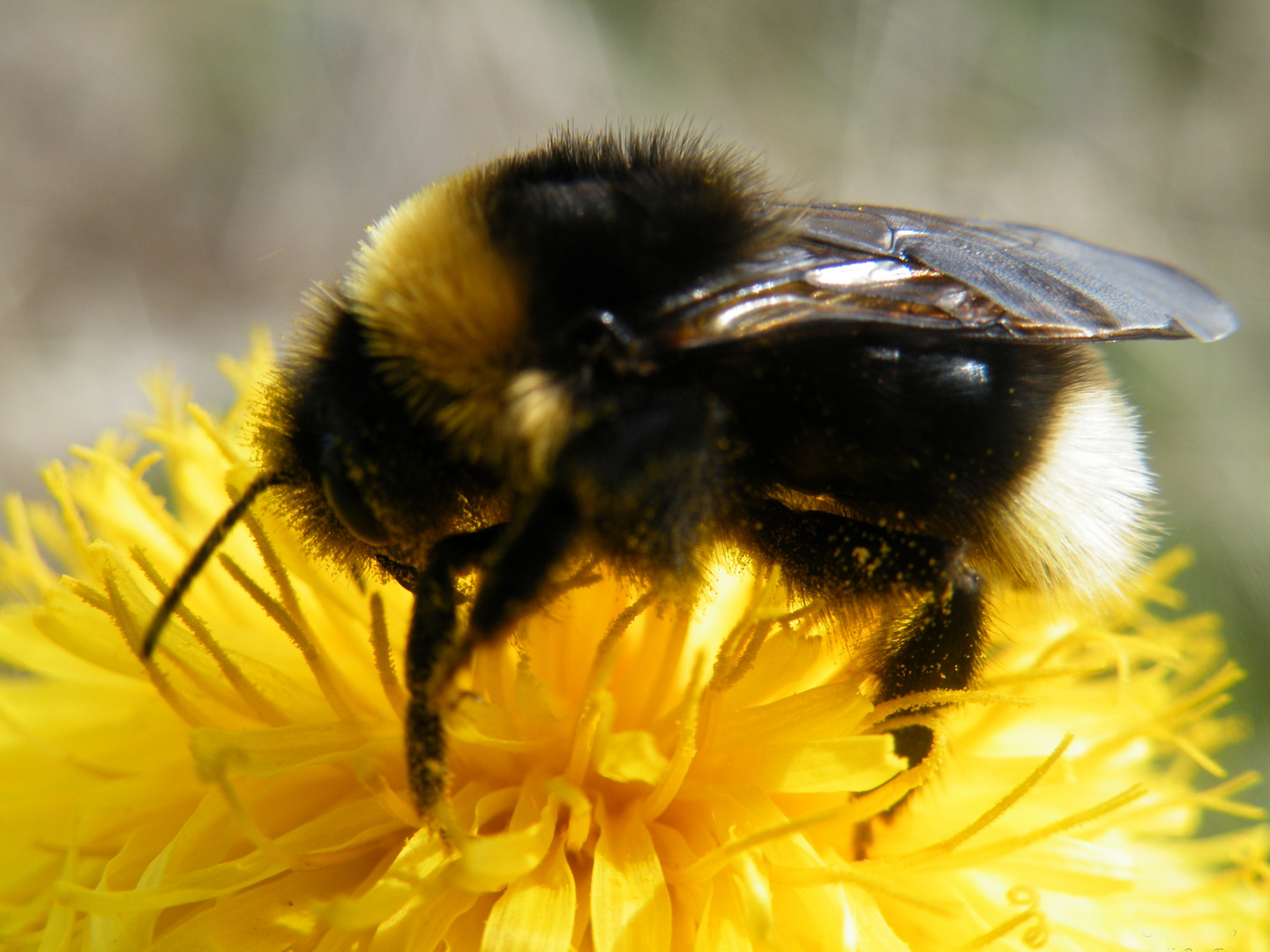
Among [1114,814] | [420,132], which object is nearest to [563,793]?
[1114,814]

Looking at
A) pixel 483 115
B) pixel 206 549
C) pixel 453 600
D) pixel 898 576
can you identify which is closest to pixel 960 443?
pixel 898 576

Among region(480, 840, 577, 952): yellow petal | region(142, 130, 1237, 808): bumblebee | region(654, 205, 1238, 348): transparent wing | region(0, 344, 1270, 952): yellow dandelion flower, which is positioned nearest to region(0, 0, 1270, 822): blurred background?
region(0, 344, 1270, 952): yellow dandelion flower

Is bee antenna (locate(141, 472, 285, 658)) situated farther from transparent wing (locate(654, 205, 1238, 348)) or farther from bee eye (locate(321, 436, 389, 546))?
transparent wing (locate(654, 205, 1238, 348))

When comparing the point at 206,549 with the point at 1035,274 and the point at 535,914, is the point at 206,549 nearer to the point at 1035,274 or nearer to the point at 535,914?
the point at 535,914

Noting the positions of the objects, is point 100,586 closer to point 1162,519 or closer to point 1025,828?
point 1025,828

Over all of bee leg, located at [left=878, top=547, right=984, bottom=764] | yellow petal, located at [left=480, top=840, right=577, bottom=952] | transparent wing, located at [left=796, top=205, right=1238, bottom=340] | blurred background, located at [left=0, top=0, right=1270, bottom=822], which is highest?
blurred background, located at [left=0, top=0, right=1270, bottom=822]

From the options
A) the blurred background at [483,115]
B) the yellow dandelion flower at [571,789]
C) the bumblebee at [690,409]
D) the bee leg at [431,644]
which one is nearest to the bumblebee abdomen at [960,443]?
the bumblebee at [690,409]

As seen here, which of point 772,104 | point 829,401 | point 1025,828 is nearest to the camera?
point 829,401
